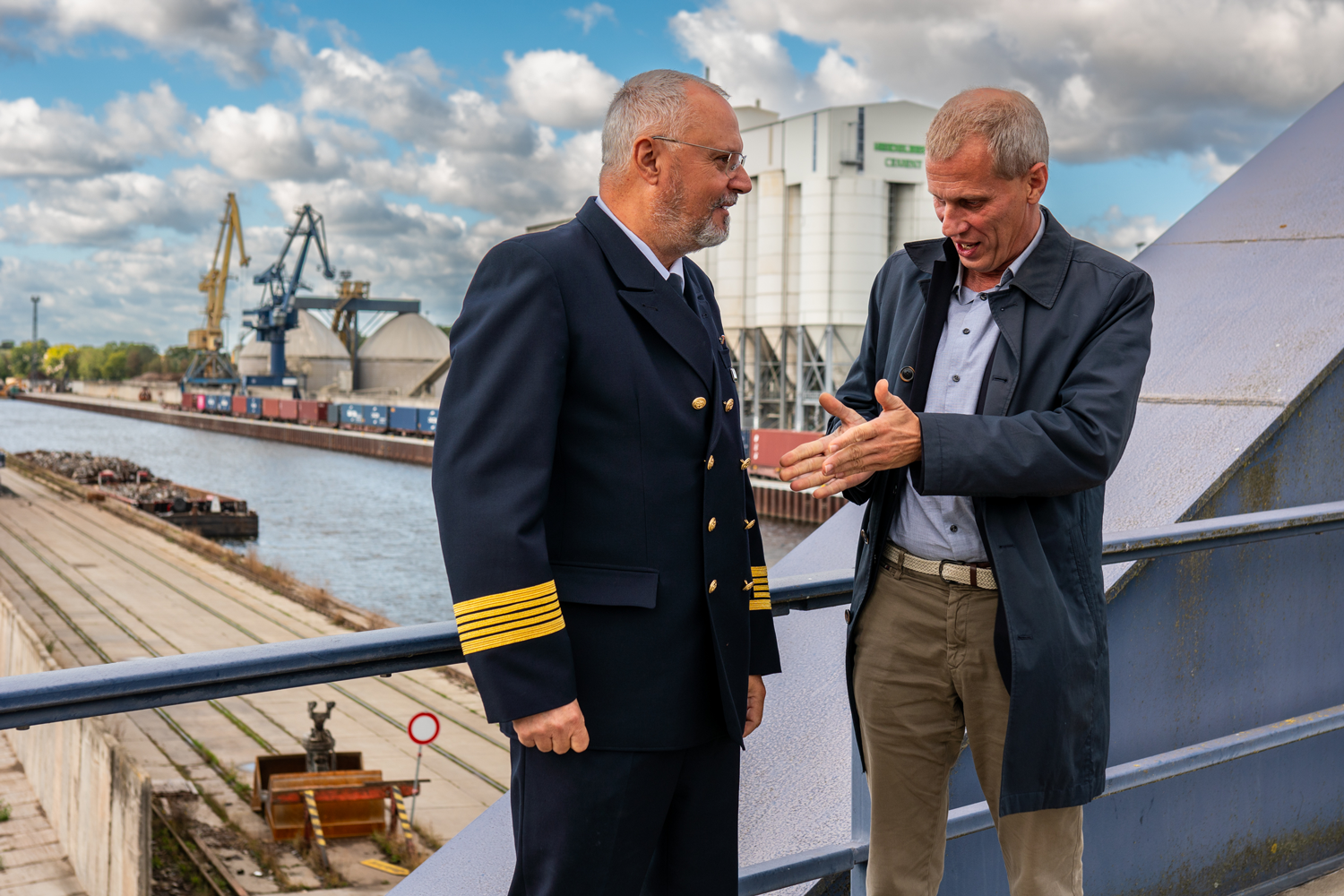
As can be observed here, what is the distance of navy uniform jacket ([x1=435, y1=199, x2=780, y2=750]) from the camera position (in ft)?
4.20

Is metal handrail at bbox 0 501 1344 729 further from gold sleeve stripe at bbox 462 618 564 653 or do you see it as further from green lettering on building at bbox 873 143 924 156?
green lettering on building at bbox 873 143 924 156

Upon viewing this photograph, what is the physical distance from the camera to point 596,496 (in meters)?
1.39

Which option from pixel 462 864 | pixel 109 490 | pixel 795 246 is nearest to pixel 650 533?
pixel 462 864

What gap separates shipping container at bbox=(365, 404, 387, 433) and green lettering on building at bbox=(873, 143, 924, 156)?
3294 centimetres

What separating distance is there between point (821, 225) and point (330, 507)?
19.6 metres

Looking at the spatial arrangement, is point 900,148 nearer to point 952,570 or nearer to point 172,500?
point 172,500

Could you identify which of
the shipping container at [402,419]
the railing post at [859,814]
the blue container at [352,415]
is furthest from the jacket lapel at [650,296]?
the blue container at [352,415]

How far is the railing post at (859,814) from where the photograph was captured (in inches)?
69.4

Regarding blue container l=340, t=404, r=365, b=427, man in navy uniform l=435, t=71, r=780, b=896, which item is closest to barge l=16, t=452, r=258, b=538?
blue container l=340, t=404, r=365, b=427

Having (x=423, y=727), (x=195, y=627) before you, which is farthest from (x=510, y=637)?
(x=195, y=627)

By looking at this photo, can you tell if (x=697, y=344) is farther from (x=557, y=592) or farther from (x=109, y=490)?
(x=109, y=490)

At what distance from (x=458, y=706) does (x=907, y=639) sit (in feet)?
46.5

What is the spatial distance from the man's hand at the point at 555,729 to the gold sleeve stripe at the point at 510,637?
3.7 inches

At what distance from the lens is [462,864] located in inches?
74.5
